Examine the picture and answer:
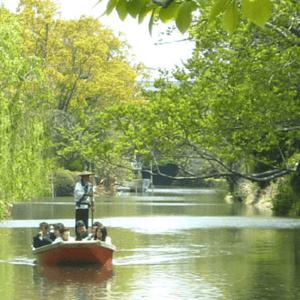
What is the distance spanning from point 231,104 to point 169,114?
604 cm

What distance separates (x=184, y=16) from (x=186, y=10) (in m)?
0.04

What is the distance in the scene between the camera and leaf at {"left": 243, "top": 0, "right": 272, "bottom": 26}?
341 centimetres

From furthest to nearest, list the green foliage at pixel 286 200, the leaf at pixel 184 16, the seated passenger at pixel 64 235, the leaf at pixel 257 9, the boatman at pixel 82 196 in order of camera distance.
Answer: the green foliage at pixel 286 200, the boatman at pixel 82 196, the seated passenger at pixel 64 235, the leaf at pixel 184 16, the leaf at pixel 257 9

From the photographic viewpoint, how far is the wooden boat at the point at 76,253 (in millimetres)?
17891

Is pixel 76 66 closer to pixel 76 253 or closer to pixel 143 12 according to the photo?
pixel 76 253

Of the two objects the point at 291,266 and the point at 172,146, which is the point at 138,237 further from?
the point at 291,266

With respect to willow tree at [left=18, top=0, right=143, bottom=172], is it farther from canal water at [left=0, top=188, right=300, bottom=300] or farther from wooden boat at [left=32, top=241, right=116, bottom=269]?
wooden boat at [left=32, top=241, right=116, bottom=269]

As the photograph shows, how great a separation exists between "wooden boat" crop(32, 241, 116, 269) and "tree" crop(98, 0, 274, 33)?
1409 centimetres

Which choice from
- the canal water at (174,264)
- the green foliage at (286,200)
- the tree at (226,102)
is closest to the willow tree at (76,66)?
the green foliage at (286,200)

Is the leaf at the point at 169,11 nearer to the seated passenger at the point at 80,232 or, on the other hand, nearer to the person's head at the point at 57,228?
the seated passenger at the point at 80,232

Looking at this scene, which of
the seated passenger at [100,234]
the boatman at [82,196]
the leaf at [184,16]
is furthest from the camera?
the boatman at [82,196]

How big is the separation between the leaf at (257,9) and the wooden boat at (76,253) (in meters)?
14.5

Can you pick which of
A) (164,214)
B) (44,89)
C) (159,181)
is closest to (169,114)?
(44,89)

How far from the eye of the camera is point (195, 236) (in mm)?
28156
